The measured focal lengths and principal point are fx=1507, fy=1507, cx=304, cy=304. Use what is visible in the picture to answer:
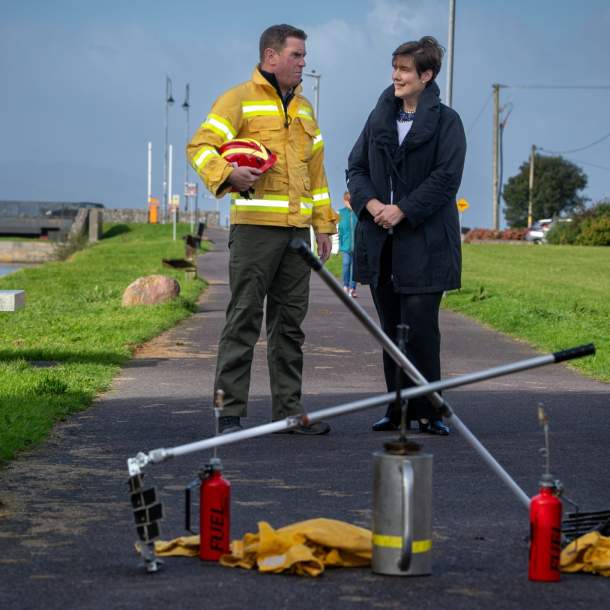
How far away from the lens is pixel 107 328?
16.8 meters

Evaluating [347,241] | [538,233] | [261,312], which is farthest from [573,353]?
[538,233]

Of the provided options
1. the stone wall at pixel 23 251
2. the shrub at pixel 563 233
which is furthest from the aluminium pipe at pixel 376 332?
the stone wall at pixel 23 251

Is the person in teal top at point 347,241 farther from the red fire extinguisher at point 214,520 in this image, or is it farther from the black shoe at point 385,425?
the red fire extinguisher at point 214,520

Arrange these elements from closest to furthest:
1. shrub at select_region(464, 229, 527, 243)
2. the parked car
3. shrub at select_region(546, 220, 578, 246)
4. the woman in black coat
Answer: the woman in black coat
shrub at select_region(546, 220, 578, 246)
the parked car
shrub at select_region(464, 229, 527, 243)

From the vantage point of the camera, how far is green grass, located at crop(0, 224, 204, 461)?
8.87 metres

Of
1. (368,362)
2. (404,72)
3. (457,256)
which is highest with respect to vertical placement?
(404,72)

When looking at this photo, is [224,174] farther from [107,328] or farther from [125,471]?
[107,328]

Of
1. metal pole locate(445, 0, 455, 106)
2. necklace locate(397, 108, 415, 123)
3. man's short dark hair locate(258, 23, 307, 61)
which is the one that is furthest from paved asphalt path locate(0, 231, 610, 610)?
metal pole locate(445, 0, 455, 106)

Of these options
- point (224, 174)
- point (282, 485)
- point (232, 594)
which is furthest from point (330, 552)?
point (224, 174)

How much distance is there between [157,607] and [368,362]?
30.2 feet

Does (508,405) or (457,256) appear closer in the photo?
(457,256)

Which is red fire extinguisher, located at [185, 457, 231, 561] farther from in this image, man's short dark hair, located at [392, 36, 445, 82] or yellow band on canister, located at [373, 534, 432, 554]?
man's short dark hair, located at [392, 36, 445, 82]

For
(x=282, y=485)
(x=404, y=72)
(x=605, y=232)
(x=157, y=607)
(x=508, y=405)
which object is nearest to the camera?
(x=157, y=607)

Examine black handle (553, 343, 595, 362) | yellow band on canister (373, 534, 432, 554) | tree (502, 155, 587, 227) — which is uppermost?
tree (502, 155, 587, 227)
